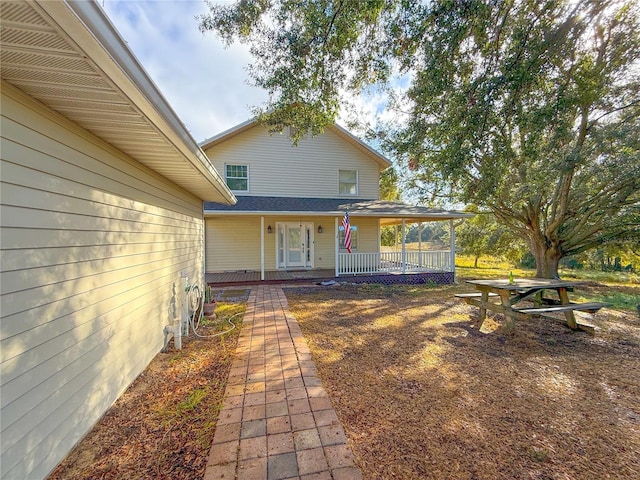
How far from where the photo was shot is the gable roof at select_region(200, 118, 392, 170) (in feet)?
34.9

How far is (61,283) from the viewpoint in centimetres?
207

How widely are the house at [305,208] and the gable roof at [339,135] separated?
0.04 metres

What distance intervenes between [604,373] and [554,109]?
457 centimetres

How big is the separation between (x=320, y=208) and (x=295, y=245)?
7.44ft

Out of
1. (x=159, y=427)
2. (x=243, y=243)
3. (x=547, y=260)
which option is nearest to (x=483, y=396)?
(x=159, y=427)

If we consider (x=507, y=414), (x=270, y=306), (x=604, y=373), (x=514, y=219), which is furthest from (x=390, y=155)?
(x=507, y=414)

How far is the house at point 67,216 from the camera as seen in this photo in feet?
4.59

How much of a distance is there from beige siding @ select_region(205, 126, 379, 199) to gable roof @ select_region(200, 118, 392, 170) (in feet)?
0.57

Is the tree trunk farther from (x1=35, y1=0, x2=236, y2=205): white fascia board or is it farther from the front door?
(x1=35, y1=0, x2=236, y2=205): white fascia board

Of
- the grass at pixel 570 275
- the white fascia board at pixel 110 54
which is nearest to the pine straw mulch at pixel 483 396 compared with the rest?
the white fascia board at pixel 110 54

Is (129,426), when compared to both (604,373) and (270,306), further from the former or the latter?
(604,373)

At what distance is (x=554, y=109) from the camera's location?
5.17 meters

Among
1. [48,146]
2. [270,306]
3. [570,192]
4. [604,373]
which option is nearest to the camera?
[48,146]

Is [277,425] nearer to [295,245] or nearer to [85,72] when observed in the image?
[85,72]
